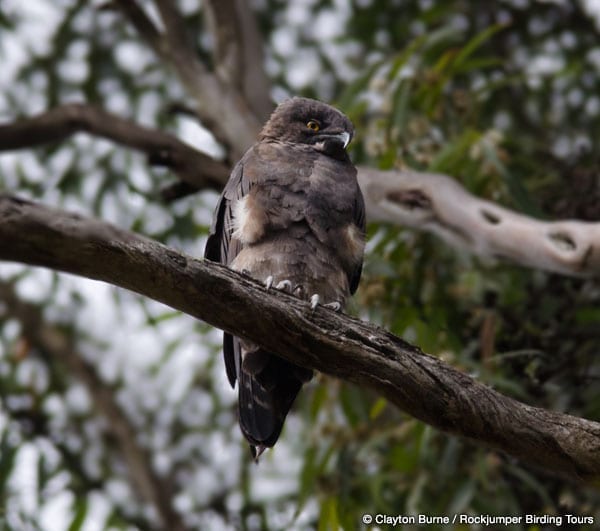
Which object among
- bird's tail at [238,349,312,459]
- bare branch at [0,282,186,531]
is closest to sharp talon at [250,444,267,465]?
bird's tail at [238,349,312,459]

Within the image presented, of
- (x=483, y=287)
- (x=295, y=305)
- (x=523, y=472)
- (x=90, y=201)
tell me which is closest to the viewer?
(x=295, y=305)

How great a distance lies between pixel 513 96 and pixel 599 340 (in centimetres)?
228

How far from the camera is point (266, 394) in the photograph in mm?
3211

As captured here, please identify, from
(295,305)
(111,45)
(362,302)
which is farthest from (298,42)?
(295,305)

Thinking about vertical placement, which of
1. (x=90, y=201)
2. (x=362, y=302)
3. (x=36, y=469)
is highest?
(x=90, y=201)

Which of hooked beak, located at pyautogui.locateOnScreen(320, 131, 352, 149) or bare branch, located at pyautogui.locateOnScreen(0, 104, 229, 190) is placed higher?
bare branch, located at pyautogui.locateOnScreen(0, 104, 229, 190)

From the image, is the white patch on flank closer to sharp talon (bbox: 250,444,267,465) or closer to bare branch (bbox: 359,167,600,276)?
sharp talon (bbox: 250,444,267,465)

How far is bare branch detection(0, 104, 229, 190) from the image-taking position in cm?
455

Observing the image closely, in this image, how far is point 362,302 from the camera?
169 inches

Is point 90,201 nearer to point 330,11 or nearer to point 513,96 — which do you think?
point 330,11

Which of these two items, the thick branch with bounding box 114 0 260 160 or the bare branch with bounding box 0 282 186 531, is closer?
the thick branch with bounding box 114 0 260 160

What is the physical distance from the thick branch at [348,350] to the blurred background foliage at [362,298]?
43.5 inches

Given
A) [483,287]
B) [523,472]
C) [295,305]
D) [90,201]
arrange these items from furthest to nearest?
1. [90,201]
2. [483,287]
3. [523,472]
4. [295,305]

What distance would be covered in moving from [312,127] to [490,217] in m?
0.93
